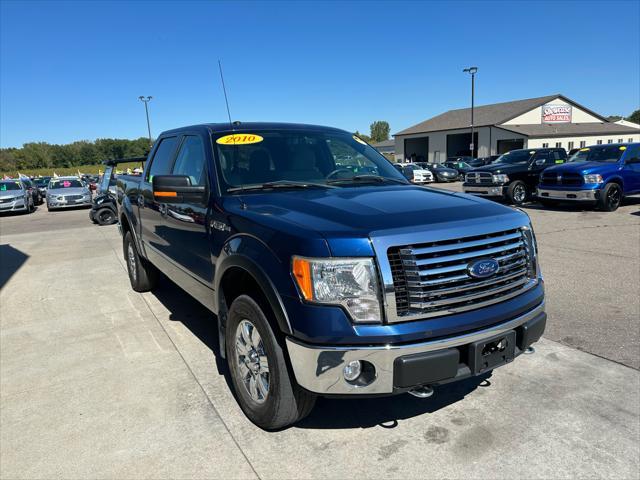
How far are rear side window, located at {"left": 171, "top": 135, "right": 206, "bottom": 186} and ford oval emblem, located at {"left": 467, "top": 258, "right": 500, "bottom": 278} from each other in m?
2.06

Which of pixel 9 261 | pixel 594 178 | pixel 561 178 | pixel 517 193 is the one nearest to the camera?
pixel 9 261

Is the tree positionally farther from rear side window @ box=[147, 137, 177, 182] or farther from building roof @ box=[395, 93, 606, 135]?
rear side window @ box=[147, 137, 177, 182]

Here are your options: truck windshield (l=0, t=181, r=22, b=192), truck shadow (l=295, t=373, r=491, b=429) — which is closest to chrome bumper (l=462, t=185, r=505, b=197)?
truck shadow (l=295, t=373, r=491, b=429)

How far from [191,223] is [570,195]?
12.0m

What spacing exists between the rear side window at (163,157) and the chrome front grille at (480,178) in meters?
12.7

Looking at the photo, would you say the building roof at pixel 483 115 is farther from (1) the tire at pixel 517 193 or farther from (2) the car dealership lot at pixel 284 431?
(2) the car dealership lot at pixel 284 431

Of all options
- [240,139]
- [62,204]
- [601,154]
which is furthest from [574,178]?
[62,204]

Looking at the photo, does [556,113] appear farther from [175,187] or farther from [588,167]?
[175,187]

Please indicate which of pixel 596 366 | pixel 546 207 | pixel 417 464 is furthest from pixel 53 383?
Result: pixel 546 207

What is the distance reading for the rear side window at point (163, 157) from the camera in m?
4.52

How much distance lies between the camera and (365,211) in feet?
8.43

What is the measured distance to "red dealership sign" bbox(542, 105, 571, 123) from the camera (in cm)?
5138

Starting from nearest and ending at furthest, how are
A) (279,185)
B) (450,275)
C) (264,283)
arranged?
1. (450,275)
2. (264,283)
3. (279,185)

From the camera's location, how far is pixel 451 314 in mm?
2391
